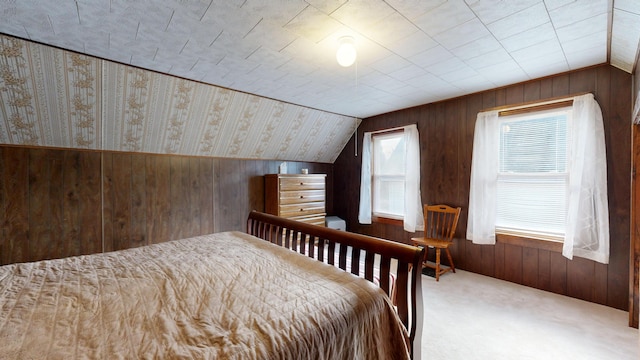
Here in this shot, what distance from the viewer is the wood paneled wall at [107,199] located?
2.63 meters

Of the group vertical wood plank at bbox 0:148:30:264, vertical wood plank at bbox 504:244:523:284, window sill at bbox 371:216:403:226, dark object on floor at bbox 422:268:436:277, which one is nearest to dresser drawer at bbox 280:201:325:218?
window sill at bbox 371:216:403:226

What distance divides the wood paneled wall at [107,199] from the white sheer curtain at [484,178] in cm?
323

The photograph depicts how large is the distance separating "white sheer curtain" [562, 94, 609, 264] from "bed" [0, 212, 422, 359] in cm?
224

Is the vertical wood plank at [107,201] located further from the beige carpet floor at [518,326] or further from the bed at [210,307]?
the beige carpet floor at [518,326]

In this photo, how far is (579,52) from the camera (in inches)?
88.9

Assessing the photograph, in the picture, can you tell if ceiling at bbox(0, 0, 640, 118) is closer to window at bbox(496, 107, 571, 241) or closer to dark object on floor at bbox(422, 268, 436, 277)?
window at bbox(496, 107, 571, 241)

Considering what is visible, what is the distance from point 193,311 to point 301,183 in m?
3.20

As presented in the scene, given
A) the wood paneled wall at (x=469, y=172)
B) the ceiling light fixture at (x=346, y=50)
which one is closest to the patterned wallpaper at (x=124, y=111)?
the ceiling light fixture at (x=346, y=50)

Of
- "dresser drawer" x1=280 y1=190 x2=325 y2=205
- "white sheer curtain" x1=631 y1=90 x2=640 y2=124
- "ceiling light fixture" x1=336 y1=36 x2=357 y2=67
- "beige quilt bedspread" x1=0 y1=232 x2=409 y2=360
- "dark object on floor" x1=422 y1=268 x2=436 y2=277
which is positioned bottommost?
"dark object on floor" x1=422 y1=268 x2=436 y2=277

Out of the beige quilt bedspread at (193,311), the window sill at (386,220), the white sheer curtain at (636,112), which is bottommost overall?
the window sill at (386,220)

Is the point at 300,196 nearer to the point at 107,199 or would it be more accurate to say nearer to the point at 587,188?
the point at 107,199

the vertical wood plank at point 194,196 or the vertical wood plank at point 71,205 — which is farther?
the vertical wood plank at point 194,196

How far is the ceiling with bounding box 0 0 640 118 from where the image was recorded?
163 cm

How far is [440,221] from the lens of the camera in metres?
3.68
